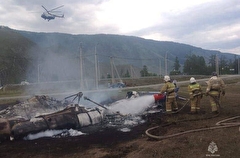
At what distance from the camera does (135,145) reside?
24.5 feet

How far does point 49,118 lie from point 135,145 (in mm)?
4032

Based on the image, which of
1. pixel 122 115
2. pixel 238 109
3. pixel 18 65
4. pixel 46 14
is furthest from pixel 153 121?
pixel 18 65

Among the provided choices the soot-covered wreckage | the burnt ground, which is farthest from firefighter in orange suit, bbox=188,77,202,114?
the soot-covered wreckage

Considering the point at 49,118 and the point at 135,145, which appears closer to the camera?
the point at 135,145

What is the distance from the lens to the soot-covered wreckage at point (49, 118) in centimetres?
934

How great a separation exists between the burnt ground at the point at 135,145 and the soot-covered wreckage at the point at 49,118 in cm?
50

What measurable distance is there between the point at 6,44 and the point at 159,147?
116451 mm

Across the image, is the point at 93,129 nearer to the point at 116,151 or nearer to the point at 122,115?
the point at 122,115

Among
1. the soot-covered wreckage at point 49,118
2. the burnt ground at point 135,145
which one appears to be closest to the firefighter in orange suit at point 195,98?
the burnt ground at point 135,145

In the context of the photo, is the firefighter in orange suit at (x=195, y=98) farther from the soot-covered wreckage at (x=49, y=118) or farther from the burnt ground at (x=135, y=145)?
the soot-covered wreckage at (x=49, y=118)

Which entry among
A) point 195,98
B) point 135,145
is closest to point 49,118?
point 135,145

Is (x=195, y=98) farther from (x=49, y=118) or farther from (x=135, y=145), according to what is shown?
(x=49, y=118)

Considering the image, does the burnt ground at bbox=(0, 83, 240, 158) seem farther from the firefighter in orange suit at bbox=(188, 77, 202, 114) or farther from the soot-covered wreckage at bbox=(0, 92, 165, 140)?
the firefighter in orange suit at bbox=(188, 77, 202, 114)

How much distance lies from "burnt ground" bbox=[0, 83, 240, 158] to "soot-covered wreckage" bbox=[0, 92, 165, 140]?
50 cm
